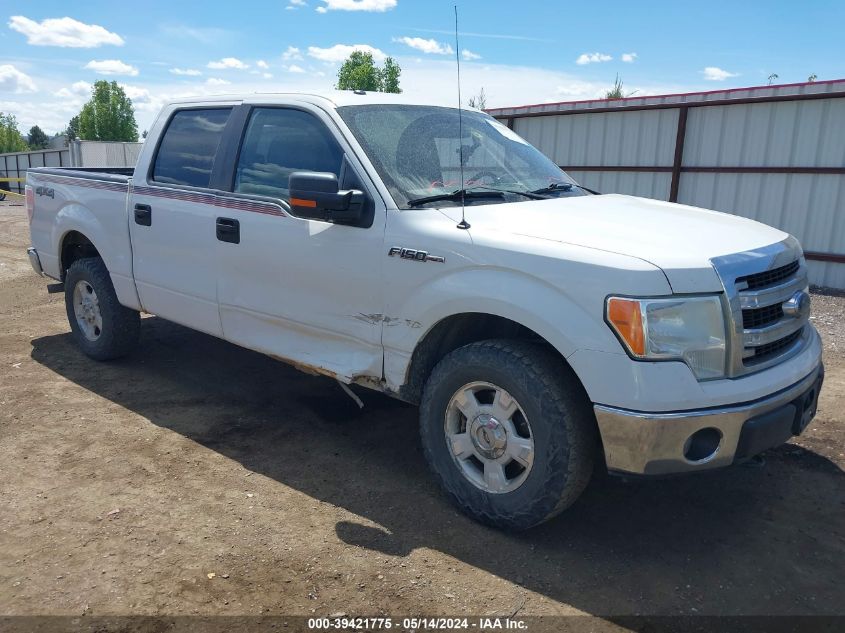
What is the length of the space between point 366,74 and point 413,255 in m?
49.7

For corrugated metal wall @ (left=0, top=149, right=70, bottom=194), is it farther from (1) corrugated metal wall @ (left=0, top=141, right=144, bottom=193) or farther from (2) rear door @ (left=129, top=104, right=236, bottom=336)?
(2) rear door @ (left=129, top=104, right=236, bottom=336)

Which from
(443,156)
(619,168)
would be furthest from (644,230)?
(619,168)

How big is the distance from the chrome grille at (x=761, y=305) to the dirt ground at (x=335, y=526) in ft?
2.40

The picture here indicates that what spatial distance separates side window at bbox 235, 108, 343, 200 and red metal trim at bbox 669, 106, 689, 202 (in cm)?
885

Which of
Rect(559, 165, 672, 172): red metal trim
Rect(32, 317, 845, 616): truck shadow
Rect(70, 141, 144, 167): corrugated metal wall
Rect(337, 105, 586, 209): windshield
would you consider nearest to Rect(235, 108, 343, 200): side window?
Rect(337, 105, 586, 209): windshield

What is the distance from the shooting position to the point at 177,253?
4734 mm

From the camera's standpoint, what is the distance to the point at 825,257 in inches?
403

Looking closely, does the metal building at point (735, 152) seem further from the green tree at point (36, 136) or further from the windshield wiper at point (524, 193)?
the green tree at point (36, 136)

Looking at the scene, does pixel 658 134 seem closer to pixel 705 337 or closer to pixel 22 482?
pixel 705 337

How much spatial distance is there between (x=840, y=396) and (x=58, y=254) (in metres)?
6.14

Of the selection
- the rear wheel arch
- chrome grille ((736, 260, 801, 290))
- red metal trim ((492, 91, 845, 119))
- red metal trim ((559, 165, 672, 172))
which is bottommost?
the rear wheel arch

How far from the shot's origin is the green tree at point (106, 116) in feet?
230

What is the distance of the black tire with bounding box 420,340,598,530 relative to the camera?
304 centimetres

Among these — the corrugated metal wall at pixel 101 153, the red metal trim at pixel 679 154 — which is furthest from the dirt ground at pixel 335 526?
the corrugated metal wall at pixel 101 153
